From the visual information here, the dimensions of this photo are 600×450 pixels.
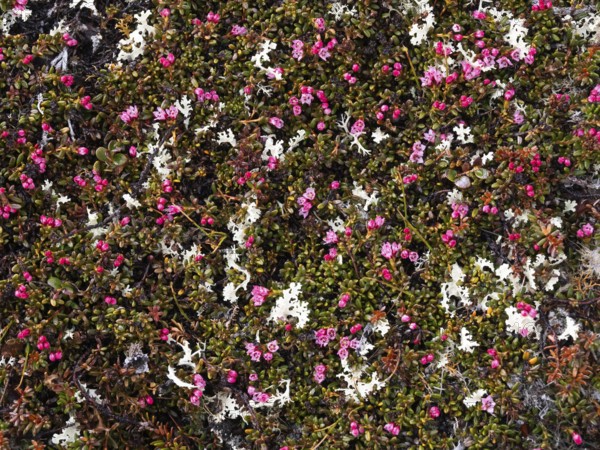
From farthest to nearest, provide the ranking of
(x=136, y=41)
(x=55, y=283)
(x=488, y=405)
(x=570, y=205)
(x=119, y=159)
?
(x=136, y=41)
(x=119, y=159)
(x=570, y=205)
(x=55, y=283)
(x=488, y=405)

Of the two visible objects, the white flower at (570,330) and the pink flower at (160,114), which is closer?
the white flower at (570,330)

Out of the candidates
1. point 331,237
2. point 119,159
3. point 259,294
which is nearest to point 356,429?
point 259,294

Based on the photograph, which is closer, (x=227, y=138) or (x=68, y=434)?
(x=68, y=434)

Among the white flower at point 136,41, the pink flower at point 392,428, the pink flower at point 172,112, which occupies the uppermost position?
the white flower at point 136,41

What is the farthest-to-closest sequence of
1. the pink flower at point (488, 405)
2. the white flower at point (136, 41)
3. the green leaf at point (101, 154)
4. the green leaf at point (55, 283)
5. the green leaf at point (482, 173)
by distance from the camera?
1. the white flower at point (136, 41)
2. the green leaf at point (101, 154)
3. the green leaf at point (482, 173)
4. the green leaf at point (55, 283)
5. the pink flower at point (488, 405)

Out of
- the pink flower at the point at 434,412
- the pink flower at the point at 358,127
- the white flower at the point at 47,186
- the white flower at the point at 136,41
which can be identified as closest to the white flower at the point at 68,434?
the white flower at the point at 47,186

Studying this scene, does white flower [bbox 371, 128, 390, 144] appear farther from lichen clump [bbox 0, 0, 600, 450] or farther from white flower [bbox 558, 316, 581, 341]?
white flower [bbox 558, 316, 581, 341]

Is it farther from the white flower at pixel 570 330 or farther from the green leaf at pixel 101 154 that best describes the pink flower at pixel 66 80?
the white flower at pixel 570 330

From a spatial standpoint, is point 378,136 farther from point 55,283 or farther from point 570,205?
point 55,283

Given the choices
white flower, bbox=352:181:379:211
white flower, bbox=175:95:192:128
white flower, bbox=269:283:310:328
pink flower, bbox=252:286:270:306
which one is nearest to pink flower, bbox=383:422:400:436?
white flower, bbox=269:283:310:328

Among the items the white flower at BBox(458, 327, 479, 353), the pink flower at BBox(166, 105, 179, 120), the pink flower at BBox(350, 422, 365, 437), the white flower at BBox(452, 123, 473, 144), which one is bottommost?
the pink flower at BBox(350, 422, 365, 437)

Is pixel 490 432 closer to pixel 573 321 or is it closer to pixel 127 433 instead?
pixel 573 321

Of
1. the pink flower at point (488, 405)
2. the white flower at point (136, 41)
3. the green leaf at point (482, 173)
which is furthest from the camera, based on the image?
the white flower at point (136, 41)
